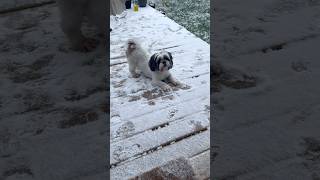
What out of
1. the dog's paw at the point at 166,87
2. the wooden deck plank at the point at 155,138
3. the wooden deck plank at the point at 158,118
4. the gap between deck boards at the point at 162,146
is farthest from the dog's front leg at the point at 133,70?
the gap between deck boards at the point at 162,146

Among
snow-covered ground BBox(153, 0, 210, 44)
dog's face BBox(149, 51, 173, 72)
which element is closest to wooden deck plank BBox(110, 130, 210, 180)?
dog's face BBox(149, 51, 173, 72)

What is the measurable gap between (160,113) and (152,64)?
45cm

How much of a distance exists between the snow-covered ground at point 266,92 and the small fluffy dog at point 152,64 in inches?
13.0

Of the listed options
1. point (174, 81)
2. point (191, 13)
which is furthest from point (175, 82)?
point (191, 13)

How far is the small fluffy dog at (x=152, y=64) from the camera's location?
256 centimetres

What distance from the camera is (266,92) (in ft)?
7.90

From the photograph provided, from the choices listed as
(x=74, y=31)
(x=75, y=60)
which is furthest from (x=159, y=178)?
(x=74, y=31)

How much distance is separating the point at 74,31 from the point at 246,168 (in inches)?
74.2

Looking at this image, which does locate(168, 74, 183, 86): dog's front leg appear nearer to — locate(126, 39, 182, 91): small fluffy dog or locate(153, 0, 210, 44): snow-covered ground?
locate(126, 39, 182, 91): small fluffy dog

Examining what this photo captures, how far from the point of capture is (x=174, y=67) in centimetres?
287

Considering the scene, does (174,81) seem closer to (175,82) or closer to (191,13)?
(175,82)

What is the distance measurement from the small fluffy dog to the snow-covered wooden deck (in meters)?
0.06

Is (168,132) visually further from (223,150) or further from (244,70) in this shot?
(244,70)

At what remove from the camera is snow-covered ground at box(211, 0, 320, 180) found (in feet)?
6.04
